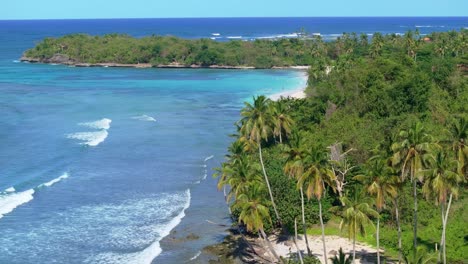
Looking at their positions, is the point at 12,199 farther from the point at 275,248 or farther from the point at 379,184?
the point at 379,184

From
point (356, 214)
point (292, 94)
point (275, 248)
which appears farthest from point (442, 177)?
point (292, 94)

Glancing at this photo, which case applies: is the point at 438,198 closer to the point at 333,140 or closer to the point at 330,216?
the point at 330,216

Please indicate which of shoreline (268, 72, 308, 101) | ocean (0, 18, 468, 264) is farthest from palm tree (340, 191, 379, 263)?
shoreline (268, 72, 308, 101)

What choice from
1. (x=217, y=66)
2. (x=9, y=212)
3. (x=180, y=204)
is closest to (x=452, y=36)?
(x=217, y=66)

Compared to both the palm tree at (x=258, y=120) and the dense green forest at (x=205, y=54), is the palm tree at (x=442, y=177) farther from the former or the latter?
the dense green forest at (x=205, y=54)

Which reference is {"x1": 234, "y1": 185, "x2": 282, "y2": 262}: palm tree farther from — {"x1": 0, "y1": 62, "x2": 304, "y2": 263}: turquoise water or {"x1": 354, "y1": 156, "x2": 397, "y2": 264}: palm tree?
{"x1": 0, "y1": 62, "x2": 304, "y2": 263}: turquoise water

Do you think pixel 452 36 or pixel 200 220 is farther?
pixel 452 36
